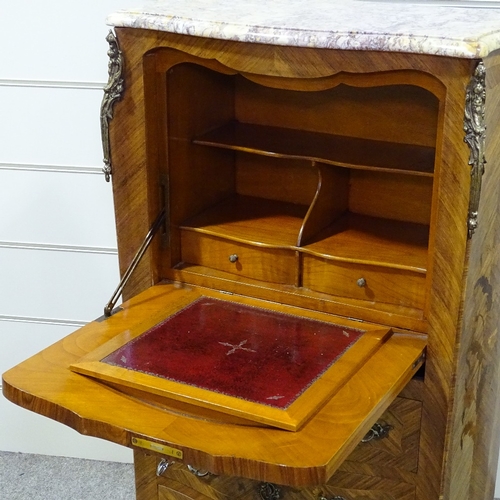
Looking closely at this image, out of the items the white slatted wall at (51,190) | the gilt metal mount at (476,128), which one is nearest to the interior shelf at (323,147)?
the gilt metal mount at (476,128)

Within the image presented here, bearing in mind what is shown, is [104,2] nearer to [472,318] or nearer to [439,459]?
[472,318]

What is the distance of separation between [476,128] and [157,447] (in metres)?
0.74

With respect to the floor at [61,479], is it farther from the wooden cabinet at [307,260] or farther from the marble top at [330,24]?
the marble top at [330,24]

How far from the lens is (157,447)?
1.33 meters

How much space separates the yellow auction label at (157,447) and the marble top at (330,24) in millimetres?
728

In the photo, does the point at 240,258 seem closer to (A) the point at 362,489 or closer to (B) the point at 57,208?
(A) the point at 362,489

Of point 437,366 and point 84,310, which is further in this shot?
point 84,310

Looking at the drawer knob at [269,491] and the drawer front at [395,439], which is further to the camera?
the drawer knob at [269,491]

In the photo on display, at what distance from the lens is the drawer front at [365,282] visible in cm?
168

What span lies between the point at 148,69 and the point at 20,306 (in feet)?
3.89

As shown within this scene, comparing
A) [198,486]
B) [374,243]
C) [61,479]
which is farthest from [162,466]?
[61,479]

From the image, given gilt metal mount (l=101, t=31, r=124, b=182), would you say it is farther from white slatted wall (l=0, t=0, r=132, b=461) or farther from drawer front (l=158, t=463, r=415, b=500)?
drawer front (l=158, t=463, r=415, b=500)


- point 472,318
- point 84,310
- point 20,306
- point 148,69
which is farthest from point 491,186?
point 20,306

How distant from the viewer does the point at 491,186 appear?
5.22 feet
